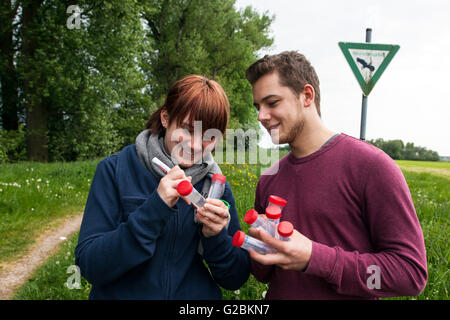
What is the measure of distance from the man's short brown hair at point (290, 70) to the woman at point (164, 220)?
272mm

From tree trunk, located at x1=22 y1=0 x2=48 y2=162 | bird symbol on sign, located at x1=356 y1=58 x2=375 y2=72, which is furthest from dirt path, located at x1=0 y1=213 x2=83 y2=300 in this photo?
tree trunk, located at x1=22 y1=0 x2=48 y2=162

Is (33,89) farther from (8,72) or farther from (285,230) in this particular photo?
(285,230)

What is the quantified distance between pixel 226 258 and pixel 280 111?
844 mm

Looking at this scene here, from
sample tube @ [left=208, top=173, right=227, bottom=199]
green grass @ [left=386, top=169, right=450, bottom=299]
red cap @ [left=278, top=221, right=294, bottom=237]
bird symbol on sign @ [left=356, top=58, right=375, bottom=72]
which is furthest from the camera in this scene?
bird symbol on sign @ [left=356, top=58, right=375, bottom=72]

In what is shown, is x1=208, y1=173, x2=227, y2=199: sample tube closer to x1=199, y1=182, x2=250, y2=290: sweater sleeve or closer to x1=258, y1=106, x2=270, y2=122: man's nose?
x1=199, y1=182, x2=250, y2=290: sweater sleeve

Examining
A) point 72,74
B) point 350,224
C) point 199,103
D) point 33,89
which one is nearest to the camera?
point 350,224

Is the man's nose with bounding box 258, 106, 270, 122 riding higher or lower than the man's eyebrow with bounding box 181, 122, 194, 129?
higher

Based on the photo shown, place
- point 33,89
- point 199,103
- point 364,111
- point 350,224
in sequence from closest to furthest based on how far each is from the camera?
1. point 350,224
2. point 199,103
3. point 364,111
4. point 33,89

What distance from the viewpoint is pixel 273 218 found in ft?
4.24

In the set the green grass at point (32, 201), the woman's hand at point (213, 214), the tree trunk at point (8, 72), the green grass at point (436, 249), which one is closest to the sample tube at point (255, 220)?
the woman's hand at point (213, 214)

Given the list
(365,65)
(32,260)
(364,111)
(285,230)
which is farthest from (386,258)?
(32,260)

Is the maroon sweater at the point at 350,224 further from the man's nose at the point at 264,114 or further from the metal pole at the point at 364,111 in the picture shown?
the metal pole at the point at 364,111

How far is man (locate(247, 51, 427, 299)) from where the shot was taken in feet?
4.32

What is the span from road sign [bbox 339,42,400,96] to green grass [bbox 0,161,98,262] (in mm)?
5406
